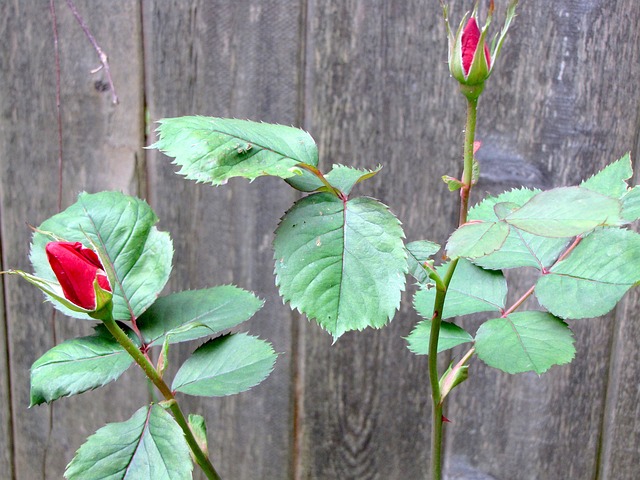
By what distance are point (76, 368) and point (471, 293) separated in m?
0.27

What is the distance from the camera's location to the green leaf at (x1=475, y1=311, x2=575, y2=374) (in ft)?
1.23

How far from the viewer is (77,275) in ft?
0.96

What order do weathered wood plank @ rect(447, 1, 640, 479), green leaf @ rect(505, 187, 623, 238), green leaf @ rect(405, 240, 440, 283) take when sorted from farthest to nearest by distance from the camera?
weathered wood plank @ rect(447, 1, 640, 479) → green leaf @ rect(405, 240, 440, 283) → green leaf @ rect(505, 187, 623, 238)

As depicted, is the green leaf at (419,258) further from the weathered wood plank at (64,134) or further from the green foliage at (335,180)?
the weathered wood plank at (64,134)

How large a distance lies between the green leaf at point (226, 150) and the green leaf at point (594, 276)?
18cm

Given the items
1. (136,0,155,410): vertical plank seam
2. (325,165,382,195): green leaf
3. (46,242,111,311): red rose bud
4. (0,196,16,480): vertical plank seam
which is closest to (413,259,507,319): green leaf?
(325,165,382,195): green leaf

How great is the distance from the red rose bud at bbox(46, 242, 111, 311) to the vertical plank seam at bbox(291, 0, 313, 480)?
570mm

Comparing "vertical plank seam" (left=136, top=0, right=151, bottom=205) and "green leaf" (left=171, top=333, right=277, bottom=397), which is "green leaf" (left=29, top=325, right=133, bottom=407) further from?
"vertical plank seam" (left=136, top=0, right=151, bottom=205)

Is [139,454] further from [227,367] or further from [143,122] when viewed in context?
[143,122]

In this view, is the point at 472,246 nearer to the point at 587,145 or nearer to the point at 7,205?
the point at 587,145

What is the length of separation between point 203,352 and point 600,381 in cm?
67

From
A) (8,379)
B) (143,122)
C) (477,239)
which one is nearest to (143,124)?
(143,122)

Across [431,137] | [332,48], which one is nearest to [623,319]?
[431,137]

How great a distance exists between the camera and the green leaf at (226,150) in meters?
0.28
